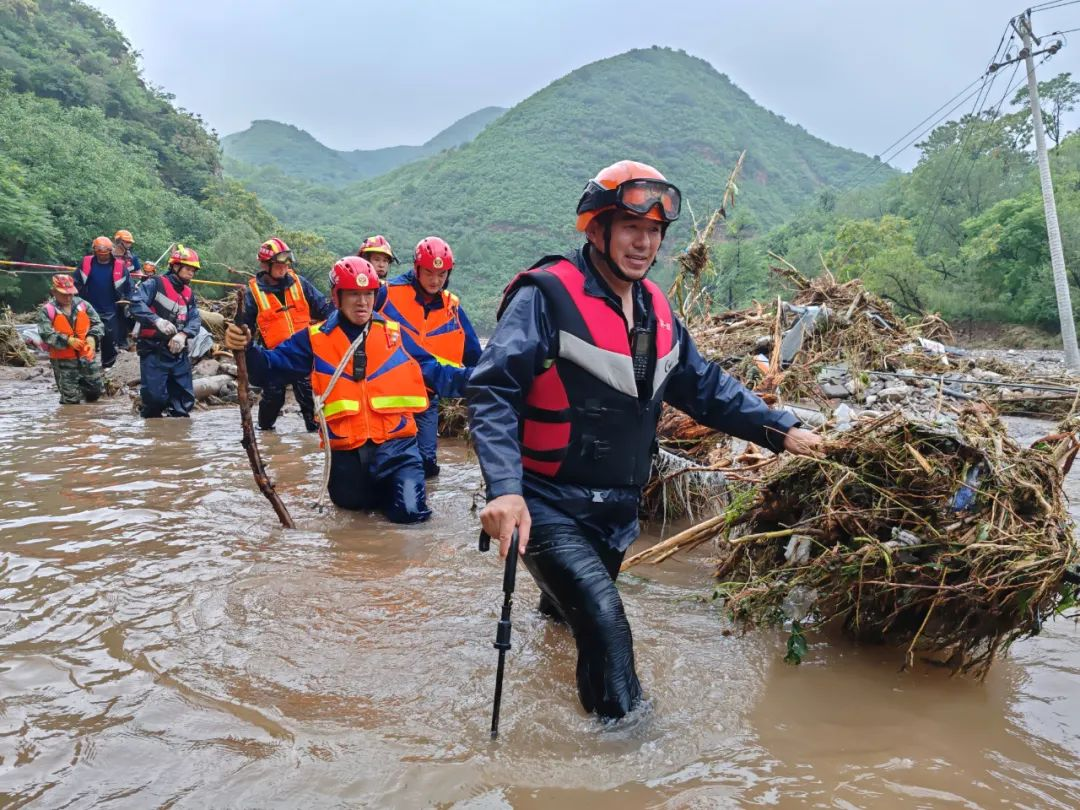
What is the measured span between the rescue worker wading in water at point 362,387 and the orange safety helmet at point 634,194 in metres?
2.67

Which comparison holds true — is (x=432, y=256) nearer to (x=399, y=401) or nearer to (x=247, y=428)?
(x=399, y=401)

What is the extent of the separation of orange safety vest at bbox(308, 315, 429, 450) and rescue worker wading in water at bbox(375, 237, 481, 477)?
30.1 inches

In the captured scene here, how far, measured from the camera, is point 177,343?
9078 mm

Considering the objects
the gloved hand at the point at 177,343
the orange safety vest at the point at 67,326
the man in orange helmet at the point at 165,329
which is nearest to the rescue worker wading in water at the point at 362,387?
the gloved hand at the point at 177,343

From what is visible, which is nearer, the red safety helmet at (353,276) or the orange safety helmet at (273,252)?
the red safety helmet at (353,276)

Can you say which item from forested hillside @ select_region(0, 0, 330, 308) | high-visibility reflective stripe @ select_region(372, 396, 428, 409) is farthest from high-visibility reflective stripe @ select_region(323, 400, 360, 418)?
forested hillside @ select_region(0, 0, 330, 308)

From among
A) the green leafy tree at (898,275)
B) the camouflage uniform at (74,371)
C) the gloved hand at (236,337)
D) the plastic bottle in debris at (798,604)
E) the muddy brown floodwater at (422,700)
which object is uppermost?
the green leafy tree at (898,275)

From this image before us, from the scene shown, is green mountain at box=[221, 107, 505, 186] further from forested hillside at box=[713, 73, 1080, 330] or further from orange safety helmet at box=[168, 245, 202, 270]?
orange safety helmet at box=[168, 245, 202, 270]

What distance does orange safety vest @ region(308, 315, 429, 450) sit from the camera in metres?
5.09

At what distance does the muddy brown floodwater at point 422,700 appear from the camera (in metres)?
2.26

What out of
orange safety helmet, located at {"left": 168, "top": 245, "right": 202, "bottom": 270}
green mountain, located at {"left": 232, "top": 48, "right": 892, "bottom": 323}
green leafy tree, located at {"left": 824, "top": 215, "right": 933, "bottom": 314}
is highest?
green mountain, located at {"left": 232, "top": 48, "right": 892, "bottom": 323}

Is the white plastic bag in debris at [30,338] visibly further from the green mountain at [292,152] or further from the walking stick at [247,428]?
the green mountain at [292,152]

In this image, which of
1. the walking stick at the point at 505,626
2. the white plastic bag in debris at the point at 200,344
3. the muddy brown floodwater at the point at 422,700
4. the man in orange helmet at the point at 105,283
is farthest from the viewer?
the man in orange helmet at the point at 105,283

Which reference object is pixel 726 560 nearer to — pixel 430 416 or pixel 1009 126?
pixel 430 416
